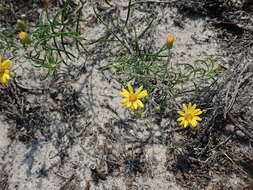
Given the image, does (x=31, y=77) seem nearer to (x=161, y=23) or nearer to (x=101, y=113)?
(x=101, y=113)

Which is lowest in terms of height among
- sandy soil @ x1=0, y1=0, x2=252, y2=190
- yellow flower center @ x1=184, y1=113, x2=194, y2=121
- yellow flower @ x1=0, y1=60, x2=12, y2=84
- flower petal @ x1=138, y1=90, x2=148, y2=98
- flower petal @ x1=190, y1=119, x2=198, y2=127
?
sandy soil @ x1=0, y1=0, x2=252, y2=190

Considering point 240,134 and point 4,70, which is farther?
point 240,134

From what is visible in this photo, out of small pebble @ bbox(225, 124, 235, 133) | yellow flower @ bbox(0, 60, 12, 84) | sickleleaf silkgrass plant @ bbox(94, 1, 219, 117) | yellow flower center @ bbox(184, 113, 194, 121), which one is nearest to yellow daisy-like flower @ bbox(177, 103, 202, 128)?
yellow flower center @ bbox(184, 113, 194, 121)

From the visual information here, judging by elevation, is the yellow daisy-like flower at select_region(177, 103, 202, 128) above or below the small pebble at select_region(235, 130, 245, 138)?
above

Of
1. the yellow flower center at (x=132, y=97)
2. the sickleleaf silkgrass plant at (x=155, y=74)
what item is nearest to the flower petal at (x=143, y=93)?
the yellow flower center at (x=132, y=97)

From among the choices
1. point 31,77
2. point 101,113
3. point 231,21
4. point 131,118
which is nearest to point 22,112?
point 31,77

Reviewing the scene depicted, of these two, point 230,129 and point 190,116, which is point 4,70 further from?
point 230,129

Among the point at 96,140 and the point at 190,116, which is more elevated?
the point at 190,116

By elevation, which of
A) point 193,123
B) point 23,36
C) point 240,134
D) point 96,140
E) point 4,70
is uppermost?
point 23,36

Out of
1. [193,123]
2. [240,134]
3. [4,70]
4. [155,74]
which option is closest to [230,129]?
[240,134]

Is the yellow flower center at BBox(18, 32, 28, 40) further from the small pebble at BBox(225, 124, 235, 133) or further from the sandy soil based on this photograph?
the small pebble at BBox(225, 124, 235, 133)

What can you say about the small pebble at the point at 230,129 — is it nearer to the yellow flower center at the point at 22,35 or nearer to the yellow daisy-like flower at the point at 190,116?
the yellow daisy-like flower at the point at 190,116
